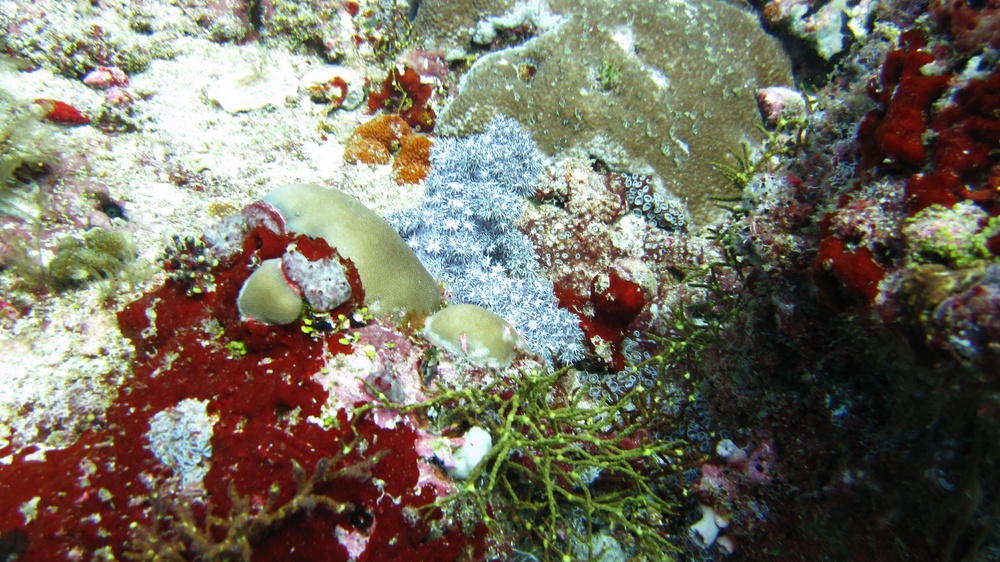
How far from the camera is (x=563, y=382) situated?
3953mm

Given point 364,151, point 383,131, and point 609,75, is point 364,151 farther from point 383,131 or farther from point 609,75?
point 609,75

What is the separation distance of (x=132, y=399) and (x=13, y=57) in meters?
4.65

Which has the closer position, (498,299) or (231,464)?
(231,464)

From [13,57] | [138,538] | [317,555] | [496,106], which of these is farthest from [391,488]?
[13,57]

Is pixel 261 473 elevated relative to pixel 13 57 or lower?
lower

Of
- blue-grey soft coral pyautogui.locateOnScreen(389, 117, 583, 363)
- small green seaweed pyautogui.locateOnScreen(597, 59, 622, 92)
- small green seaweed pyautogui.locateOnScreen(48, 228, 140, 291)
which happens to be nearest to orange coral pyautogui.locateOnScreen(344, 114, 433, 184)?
blue-grey soft coral pyautogui.locateOnScreen(389, 117, 583, 363)

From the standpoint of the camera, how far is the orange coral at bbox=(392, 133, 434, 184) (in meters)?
5.14

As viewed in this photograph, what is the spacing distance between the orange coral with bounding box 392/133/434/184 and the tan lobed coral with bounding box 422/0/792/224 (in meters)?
0.39

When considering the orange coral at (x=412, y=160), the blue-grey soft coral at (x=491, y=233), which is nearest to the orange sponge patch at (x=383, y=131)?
the orange coral at (x=412, y=160)

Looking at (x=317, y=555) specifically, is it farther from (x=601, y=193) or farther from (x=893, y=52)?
(x=601, y=193)

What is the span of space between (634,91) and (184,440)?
5681 millimetres

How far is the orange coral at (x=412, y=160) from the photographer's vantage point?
16.9ft

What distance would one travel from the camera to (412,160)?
5230mm

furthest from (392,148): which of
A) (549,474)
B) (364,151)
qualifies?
(549,474)
